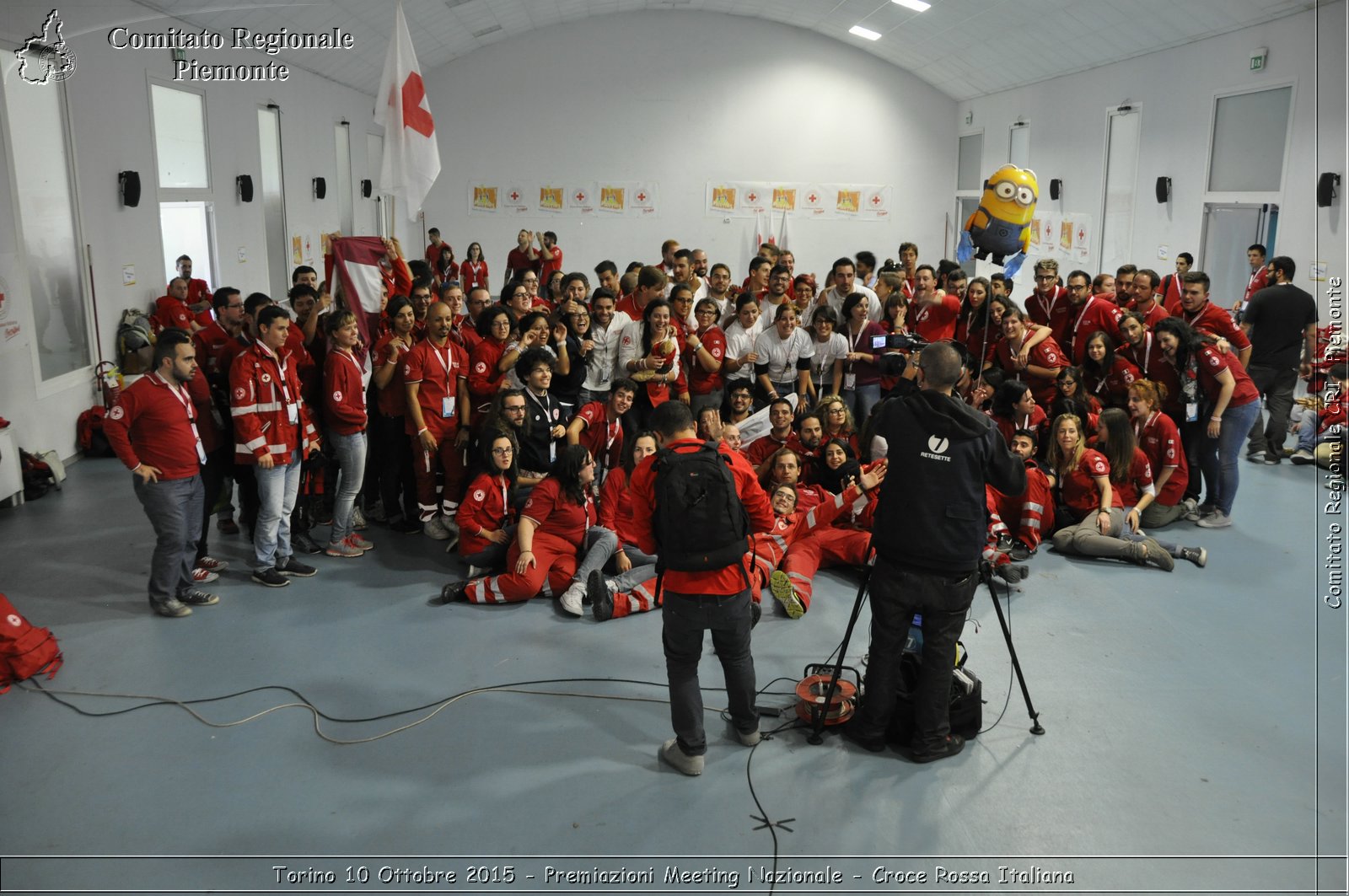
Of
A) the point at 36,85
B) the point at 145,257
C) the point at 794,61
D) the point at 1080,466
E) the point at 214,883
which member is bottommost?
the point at 214,883

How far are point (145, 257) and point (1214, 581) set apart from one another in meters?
9.49

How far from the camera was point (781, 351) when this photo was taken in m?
7.66

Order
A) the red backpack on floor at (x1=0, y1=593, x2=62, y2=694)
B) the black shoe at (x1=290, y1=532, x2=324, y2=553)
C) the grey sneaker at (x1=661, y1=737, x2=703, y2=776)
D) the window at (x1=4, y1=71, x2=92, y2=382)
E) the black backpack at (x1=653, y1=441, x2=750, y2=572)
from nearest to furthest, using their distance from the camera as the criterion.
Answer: the black backpack at (x1=653, y1=441, x2=750, y2=572)
the grey sneaker at (x1=661, y1=737, x2=703, y2=776)
the red backpack on floor at (x1=0, y1=593, x2=62, y2=694)
the black shoe at (x1=290, y1=532, x2=324, y2=553)
the window at (x1=4, y1=71, x2=92, y2=382)

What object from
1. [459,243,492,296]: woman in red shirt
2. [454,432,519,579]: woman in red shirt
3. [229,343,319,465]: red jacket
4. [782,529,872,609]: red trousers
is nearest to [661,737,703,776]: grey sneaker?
[782,529,872,609]: red trousers

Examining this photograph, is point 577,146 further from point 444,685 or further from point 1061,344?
point 444,685

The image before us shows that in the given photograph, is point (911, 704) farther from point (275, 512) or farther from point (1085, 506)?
point (275, 512)

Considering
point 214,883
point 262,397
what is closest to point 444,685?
point 214,883

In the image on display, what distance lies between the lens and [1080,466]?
6719 millimetres

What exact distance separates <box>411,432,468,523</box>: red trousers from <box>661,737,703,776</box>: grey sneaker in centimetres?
316

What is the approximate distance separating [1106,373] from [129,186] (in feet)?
28.5

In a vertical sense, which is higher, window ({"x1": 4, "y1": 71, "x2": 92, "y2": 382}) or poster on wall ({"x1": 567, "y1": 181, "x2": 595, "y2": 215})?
poster on wall ({"x1": 567, "y1": 181, "x2": 595, "y2": 215})

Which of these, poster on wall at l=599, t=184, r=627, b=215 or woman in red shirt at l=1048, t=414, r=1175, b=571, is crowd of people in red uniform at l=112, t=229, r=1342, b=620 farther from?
poster on wall at l=599, t=184, r=627, b=215

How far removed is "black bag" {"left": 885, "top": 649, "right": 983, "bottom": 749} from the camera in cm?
425

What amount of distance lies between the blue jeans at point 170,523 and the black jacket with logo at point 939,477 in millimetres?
3798
